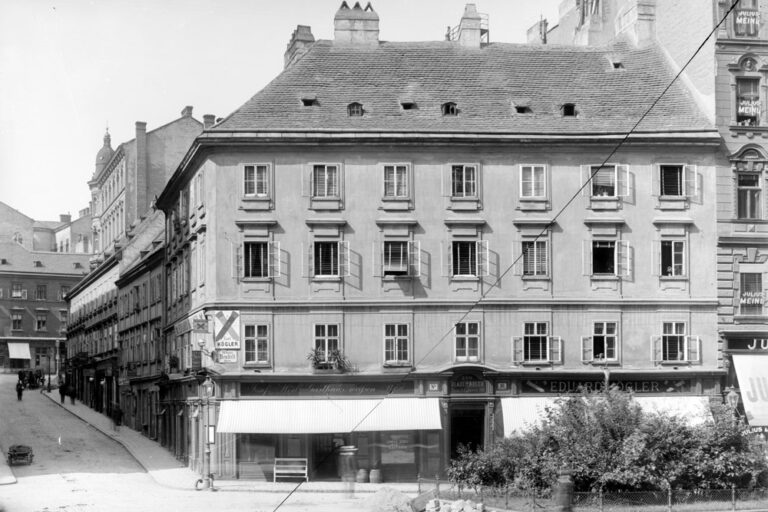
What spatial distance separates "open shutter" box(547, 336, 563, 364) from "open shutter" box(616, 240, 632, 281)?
11.1 feet

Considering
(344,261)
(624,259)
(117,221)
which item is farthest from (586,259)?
(117,221)

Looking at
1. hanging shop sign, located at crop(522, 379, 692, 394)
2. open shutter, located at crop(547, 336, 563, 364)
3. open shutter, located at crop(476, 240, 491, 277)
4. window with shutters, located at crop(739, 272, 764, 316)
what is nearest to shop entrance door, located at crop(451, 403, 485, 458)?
hanging shop sign, located at crop(522, 379, 692, 394)

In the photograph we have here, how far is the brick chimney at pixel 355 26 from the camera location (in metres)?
49.2

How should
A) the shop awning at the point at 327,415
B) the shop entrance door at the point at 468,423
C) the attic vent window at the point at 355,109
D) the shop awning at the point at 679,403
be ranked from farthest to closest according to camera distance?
1. the attic vent window at the point at 355,109
2. the shop entrance door at the point at 468,423
3. the shop awning at the point at 679,403
4. the shop awning at the point at 327,415

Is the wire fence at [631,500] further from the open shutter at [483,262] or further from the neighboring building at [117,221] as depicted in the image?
the neighboring building at [117,221]

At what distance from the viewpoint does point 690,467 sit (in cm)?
3316

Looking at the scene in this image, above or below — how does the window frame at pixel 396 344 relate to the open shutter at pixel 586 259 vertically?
below

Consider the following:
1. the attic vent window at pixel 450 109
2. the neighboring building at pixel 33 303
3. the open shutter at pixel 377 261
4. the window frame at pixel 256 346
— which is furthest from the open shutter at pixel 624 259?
the neighboring building at pixel 33 303

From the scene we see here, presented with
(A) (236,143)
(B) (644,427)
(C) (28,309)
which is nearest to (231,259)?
(A) (236,143)

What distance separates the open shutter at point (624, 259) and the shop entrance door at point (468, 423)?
7178 mm

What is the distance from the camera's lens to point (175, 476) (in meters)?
45.9

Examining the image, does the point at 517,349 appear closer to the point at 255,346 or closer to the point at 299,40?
the point at 255,346

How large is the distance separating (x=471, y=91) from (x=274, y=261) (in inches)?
401

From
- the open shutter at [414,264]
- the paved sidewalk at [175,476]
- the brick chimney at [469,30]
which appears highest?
the brick chimney at [469,30]
